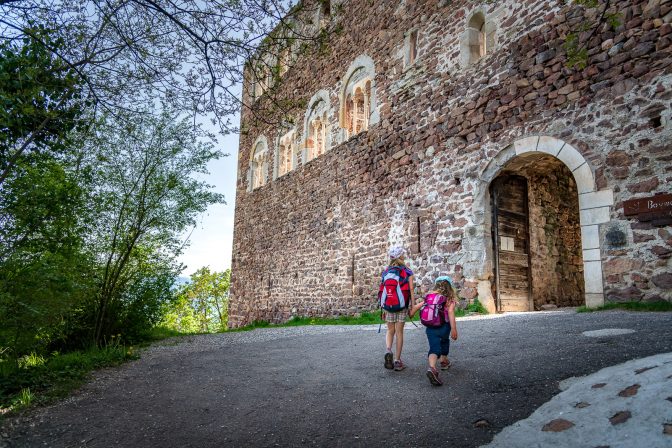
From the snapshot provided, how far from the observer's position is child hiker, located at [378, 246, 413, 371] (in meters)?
4.50

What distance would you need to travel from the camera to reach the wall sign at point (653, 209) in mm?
5738

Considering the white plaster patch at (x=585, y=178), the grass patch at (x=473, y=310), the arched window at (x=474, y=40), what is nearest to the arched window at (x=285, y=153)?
the arched window at (x=474, y=40)

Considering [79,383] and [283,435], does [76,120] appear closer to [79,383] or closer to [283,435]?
[79,383]

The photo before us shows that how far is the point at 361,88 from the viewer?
39.7 ft

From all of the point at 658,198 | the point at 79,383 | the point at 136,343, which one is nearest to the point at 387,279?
the point at 79,383

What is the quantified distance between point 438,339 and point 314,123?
35.7 ft

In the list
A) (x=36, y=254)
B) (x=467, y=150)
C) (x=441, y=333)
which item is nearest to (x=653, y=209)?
(x=467, y=150)

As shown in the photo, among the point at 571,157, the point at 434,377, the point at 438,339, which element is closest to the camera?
the point at 434,377

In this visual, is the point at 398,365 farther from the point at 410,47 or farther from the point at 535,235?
the point at 410,47

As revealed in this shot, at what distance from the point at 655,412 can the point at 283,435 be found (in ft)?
7.34

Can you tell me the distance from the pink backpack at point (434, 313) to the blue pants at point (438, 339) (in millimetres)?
49

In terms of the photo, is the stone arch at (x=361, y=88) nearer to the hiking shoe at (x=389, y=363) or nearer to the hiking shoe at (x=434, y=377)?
the hiking shoe at (x=389, y=363)

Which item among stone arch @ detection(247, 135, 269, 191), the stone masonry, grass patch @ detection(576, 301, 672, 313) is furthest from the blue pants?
stone arch @ detection(247, 135, 269, 191)

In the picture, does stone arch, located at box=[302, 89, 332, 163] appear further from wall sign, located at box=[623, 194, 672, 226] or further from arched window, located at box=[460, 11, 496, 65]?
wall sign, located at box=[623, 194, 672, 226]
